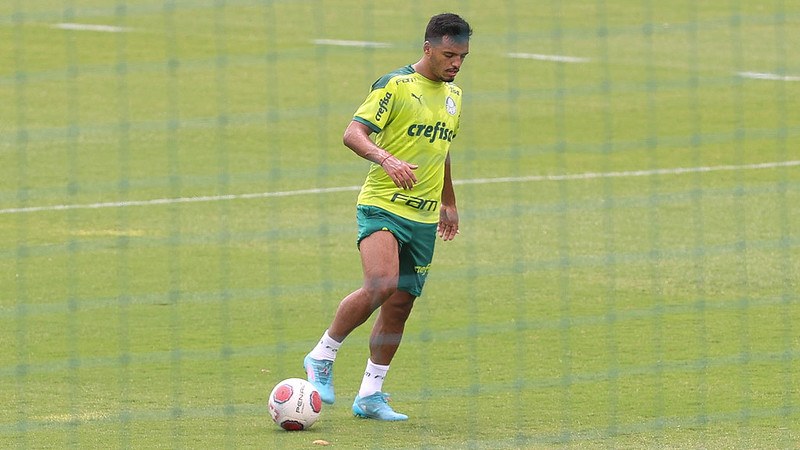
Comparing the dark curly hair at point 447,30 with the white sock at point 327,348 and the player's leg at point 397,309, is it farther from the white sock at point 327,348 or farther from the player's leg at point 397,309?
the white sock at point 327,348

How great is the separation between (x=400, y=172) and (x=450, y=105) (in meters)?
0.78

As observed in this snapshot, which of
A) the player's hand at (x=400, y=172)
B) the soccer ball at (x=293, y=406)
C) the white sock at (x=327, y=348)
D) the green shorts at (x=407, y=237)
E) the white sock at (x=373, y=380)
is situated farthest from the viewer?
the white sock at (x=327, y=348)

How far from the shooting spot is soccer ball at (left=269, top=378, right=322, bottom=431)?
802 cm

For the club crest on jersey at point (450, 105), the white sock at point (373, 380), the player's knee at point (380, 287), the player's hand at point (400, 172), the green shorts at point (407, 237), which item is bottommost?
the white sock at point (373, 380)

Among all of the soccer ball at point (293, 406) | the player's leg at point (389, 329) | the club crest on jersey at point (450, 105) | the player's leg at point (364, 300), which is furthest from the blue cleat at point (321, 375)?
the club crest on jersey at point (450, 105)

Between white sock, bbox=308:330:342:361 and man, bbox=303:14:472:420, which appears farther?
white sock, bbox=308:330:342:361

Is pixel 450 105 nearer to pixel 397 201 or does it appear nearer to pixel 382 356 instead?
pixel 397 201

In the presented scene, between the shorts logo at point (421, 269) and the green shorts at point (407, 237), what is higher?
the green shorts at point (407, 237)

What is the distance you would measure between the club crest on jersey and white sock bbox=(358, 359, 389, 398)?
1306mm

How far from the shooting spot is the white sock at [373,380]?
844 centimetres

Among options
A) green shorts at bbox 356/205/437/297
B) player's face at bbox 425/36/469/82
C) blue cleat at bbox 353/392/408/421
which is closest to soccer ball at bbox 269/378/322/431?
blue cleat at bbox 353/392/408/421

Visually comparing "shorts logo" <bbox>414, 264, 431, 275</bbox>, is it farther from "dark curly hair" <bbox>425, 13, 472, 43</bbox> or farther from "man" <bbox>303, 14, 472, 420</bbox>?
"dark curly hair" <bbox>425, 13, 472, 43</bbox>

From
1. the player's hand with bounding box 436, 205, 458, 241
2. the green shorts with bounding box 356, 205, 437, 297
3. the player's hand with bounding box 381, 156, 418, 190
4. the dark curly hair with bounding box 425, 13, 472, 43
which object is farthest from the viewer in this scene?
the player's hand with bounding box 436, 205, 458, 241

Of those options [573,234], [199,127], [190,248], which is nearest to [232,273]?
[190,248]
